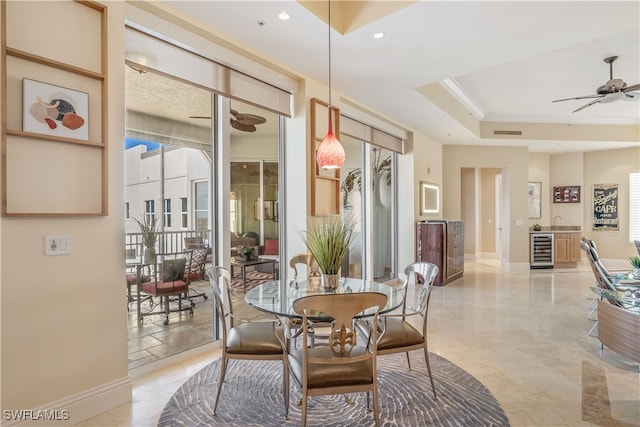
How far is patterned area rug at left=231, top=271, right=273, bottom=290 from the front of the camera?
150 inches

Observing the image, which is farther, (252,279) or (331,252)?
(252,279)

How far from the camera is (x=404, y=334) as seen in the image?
2426 millimetres

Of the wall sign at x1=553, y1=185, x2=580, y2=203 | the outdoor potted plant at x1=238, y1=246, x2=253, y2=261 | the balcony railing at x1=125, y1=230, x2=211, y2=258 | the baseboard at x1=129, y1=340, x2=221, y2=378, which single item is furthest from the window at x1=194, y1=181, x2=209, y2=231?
the wall sign at x1=553, y1=185, x2=580, y2=203

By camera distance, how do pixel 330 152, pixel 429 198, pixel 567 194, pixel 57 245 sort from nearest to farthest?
pixel 57 245 < pixel 330 152 < pixel 429 198 < pixel 567 194

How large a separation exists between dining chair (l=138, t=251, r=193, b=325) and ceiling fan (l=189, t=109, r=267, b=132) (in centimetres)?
135

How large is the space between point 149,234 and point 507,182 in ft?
25.9

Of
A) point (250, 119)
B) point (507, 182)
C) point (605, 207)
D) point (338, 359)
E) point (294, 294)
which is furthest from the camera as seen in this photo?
point (605, 207)

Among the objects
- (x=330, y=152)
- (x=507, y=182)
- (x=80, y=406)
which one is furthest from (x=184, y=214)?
(x=507, y=182)

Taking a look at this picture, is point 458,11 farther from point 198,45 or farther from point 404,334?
point 404,334

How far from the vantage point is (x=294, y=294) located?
8.36 feet

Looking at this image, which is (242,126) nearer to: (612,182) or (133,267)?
(133,267)

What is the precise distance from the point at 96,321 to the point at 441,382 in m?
2.45

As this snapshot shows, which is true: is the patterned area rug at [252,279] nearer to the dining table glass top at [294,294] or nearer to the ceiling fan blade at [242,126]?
the dining table glass top at [294,294]

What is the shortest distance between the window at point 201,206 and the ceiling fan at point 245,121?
664 mm
